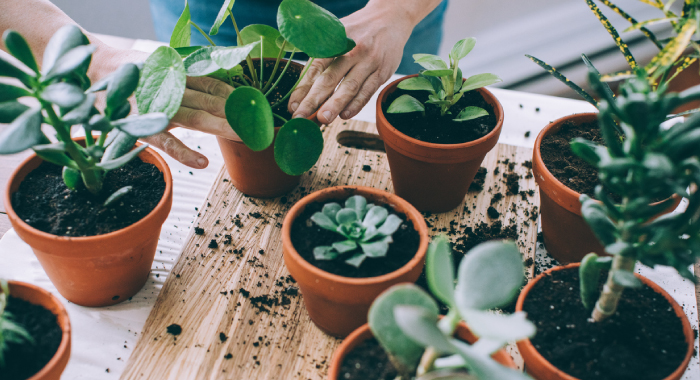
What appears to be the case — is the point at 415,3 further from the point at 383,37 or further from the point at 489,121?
the point at 489,121

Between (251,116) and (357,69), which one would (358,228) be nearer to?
(251,116)

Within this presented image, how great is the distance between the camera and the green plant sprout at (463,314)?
1.40 feet

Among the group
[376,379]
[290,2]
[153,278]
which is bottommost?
[153,278]

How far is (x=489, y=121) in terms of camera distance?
105 cm

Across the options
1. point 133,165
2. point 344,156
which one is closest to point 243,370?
point 133,165

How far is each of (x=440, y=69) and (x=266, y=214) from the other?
477 mm

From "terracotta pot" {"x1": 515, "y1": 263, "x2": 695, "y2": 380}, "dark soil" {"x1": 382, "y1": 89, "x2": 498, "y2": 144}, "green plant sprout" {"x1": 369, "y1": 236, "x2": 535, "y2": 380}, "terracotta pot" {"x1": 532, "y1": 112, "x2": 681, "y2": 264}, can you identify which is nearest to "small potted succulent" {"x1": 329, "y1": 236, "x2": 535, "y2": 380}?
"green plant sprout" {"x1": 369, "y1": 236, "x2": 535, "y2": 380}

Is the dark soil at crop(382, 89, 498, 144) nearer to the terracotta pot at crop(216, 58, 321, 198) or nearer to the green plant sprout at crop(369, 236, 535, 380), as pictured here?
the terracotta pot at crop(216, 58, 321, 198)

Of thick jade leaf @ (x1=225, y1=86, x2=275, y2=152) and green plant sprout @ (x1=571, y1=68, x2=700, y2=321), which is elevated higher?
green plant sprout @ (x1=571, y1=68, x2=700, y2=321)

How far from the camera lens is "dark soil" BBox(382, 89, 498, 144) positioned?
101 cm

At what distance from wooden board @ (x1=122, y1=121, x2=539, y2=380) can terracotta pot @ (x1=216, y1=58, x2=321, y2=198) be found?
0.02 meters

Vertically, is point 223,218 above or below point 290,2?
below

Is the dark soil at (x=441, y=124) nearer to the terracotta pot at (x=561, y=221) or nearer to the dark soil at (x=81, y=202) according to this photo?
the terracotta pot at (x=561, y=221)

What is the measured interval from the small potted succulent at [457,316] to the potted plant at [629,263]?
17 cm
